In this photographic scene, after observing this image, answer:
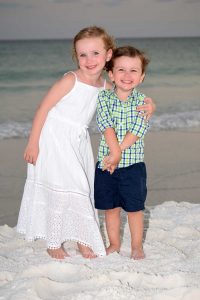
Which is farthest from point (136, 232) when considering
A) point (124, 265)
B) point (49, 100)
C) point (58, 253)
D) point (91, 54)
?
point (91, 54)

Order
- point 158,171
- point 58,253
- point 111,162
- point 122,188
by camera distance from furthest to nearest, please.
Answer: point 158,171
point 58,253
point 122,188
point 111,162

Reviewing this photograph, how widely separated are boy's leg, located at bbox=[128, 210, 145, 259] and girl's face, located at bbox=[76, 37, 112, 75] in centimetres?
84

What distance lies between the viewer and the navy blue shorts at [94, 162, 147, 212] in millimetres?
3221

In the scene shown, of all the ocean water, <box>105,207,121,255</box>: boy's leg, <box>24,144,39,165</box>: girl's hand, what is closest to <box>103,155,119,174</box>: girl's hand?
<box>105,207,121,255</box>: boy's leg

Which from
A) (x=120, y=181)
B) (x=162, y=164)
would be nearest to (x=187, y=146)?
(x=162, y=164)

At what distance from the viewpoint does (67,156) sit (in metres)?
3.26

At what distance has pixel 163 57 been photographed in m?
24.1

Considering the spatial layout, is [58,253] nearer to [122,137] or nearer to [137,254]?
Answer: [137,254]

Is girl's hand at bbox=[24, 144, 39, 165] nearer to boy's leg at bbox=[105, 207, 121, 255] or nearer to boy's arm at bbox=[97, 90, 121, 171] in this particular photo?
boy's arm at bbox=[97, 90, 121, 171]

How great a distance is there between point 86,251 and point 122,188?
45 centimetres

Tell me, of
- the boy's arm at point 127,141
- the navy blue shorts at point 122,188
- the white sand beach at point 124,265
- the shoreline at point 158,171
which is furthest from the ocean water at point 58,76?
the boy's arm at point 127,141

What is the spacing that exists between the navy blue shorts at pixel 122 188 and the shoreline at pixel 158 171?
4.54ft

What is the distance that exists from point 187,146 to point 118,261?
407 cm

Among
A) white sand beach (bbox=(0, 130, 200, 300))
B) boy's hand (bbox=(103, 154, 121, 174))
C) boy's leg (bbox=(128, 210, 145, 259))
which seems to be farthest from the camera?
boy's leg (bbox=(128, 210, 145, 259))
